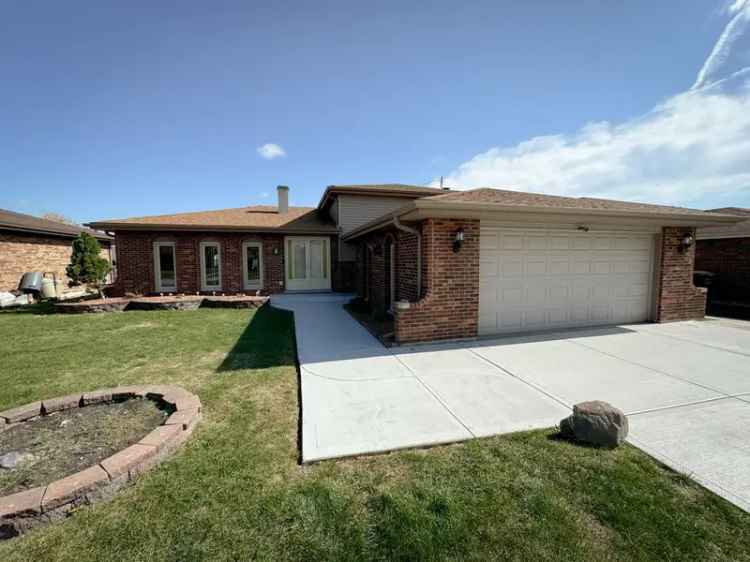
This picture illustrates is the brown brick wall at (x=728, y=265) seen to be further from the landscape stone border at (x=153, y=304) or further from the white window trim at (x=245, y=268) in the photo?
the white window trim at (x=245, y=268)

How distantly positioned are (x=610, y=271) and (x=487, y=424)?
6.23 metres

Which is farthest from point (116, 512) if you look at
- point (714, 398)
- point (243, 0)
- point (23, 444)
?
point (243, 0)

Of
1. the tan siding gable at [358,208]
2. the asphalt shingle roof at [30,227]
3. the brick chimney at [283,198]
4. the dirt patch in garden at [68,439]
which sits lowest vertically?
the dirt patch in garden at [68,439]

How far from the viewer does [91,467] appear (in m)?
2.46

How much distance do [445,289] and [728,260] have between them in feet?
37.5

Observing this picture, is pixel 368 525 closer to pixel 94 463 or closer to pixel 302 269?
pixel 94 463

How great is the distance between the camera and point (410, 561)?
5.81 feet

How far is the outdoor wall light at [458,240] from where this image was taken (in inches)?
231

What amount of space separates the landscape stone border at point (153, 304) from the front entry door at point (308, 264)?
238 centimetres

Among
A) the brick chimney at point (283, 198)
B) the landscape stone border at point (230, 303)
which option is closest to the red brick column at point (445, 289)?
the landscape stone border at point (230, 303)

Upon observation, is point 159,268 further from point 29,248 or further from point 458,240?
point 458,240

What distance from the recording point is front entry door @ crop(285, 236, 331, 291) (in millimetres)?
13375

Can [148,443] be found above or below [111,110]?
below

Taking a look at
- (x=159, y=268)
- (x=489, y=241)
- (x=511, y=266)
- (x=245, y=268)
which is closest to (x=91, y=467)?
(x=489, y=241)
